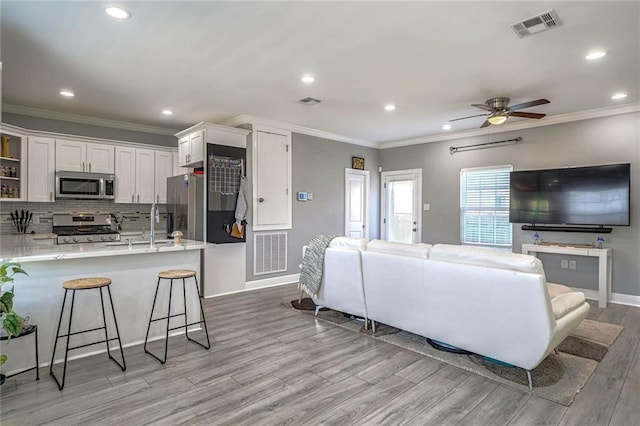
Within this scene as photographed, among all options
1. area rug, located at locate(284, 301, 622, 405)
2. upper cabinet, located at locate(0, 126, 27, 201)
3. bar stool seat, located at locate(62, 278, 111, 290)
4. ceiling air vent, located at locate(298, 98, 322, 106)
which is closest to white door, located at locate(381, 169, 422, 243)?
ceiling air vent, located at locate(298, 98, 322, 106)

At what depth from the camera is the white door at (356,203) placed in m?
7.24

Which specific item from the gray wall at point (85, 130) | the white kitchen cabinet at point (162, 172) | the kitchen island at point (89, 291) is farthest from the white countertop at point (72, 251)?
the gray wall at point (85, 130)

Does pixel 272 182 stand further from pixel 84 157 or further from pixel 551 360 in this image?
pixel 551 360

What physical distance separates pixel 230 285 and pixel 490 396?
390 cm

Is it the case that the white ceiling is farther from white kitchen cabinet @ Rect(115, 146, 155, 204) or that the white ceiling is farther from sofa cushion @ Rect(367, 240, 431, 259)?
sofa cushion @ Rect(367, 240, 431, 259)

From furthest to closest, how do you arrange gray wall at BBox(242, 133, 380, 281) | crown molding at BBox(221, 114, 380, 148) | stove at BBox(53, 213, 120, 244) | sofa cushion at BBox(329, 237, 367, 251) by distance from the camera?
gray wall at BBox(242, 133, 380, 281) < crown molding at BBox(221, 114, 380, 148) < stove at BBox(53, 213, 120, 244) < sofa cushion at BBox(329, 237, 367, 251)

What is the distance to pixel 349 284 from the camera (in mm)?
3805

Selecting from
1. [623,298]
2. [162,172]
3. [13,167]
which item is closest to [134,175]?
[162,172]

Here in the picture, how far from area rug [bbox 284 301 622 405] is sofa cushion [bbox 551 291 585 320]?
1.71 ft

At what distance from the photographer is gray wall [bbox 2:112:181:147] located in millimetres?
5105

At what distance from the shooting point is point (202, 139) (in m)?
5.19

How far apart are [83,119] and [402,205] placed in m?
5.89

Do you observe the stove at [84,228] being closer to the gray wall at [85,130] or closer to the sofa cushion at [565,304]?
the gray wall at [85,130]

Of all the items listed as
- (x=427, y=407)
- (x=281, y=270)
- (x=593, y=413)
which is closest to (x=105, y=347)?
(x=427, y=407)
